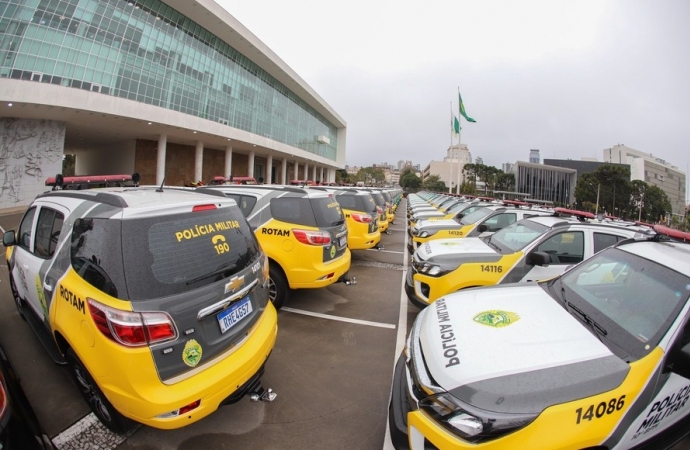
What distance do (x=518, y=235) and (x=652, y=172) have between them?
4998 inches

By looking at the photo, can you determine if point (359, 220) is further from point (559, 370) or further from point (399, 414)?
point (559, 370)

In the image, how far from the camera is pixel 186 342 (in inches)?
82.6

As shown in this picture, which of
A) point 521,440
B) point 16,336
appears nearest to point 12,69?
point 16,336

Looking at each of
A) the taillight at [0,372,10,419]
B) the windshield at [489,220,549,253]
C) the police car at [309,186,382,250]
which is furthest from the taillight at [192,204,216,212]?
the police car at [309,186,382,250]

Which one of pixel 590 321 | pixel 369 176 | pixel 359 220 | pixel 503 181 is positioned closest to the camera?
pixel 590 321

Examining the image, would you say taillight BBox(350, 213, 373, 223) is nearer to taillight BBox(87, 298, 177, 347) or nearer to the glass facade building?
taillight BBox(87, 298, 177, 347)

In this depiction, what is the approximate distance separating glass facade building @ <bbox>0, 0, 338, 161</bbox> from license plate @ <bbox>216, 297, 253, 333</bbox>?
24.4 metres

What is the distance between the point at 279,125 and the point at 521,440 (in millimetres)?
45495

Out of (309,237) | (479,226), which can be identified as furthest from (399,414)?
(479,226)

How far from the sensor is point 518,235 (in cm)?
498

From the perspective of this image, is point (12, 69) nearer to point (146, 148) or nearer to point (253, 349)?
point (146, 148)

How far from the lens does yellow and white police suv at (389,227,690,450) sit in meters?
1.60

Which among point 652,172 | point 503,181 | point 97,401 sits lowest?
point 97,401

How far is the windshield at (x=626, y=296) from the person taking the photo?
6.55 ft
